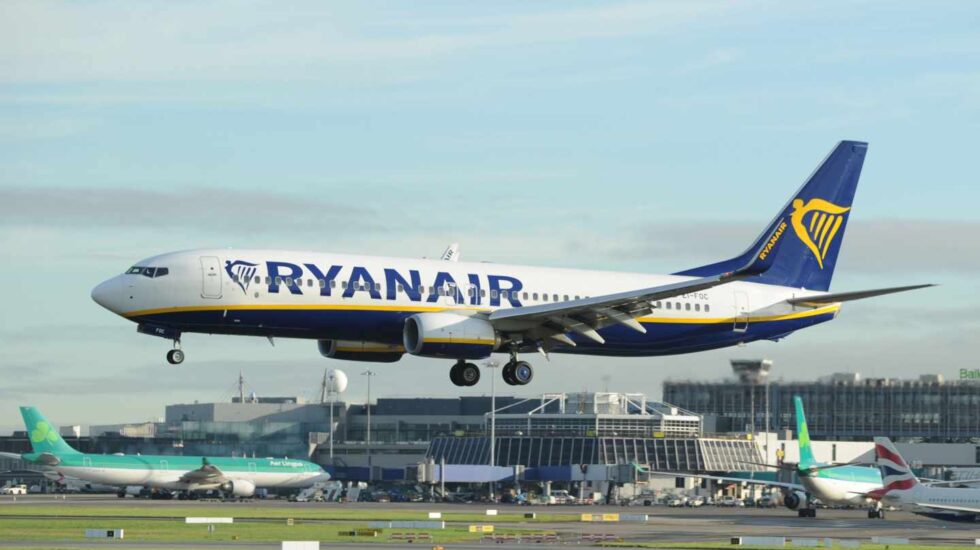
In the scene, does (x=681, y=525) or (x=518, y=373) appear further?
(x=681, y=525)

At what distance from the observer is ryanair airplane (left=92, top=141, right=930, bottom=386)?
6200 cm

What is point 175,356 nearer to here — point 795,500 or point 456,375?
point 456,375

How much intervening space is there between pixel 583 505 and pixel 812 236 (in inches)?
2782

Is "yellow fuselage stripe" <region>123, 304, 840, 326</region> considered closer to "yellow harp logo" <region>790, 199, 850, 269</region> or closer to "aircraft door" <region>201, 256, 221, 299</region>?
"aircraft door" <region>201, 256, 221, 299</region>

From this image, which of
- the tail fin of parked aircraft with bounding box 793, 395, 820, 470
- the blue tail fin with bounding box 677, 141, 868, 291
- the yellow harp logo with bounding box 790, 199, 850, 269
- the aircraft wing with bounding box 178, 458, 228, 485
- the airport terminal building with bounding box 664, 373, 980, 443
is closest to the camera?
the blue tail fin with bounding box 677, 141, 868, 291

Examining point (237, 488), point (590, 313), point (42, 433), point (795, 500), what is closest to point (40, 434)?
point (42, 433)

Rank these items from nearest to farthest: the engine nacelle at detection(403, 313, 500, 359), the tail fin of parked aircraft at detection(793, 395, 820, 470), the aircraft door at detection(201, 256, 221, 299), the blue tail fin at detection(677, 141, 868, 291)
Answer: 1. the aircraft door at detection(201, 256, 221, 299)
2. the engine nacelle at detection(403, 313, 500, 359)
3. the blue tail fin at detection(677, 141, 868, 291)
4. the tail fin of parked aircraft at detection(793, 395, 820, 470)

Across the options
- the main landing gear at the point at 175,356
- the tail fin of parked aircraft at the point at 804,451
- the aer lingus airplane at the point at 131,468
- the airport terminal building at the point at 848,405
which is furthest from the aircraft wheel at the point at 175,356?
the airport terminal building at the point at 848,405

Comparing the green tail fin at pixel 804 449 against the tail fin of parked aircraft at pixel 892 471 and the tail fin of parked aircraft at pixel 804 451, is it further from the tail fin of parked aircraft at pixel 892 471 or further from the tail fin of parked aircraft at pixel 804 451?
the tail fin of parked aircraft at pixel 892 471

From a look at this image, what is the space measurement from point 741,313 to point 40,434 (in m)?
88.4

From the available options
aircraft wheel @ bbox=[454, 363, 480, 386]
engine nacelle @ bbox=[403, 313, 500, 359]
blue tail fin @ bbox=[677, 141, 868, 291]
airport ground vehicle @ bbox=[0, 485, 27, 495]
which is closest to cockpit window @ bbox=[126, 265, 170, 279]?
engine nacelle @ bbox=[403, 313, 500, 359]

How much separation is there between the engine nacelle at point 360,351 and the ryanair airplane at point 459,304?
0.27ft

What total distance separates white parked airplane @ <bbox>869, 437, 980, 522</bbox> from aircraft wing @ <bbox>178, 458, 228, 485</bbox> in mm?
65605

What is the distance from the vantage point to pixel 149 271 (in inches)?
2446
